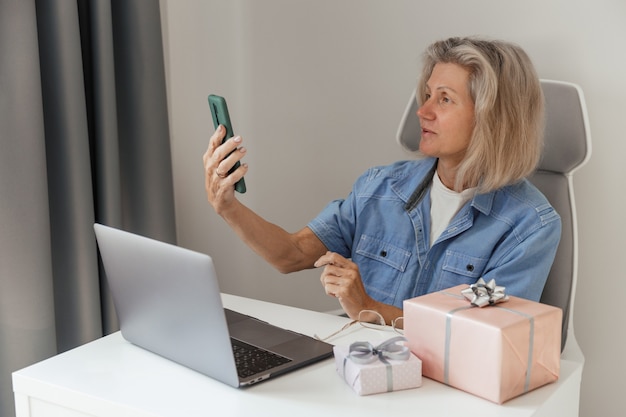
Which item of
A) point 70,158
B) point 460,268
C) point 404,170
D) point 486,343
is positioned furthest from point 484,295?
point 70,158

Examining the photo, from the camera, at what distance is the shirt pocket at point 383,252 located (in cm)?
181

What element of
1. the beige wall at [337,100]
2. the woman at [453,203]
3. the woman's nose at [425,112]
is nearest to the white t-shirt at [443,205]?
the woman at [453,203]

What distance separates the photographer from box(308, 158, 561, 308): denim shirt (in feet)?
5.37

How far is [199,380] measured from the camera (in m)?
1.23

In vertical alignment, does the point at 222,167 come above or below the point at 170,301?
above

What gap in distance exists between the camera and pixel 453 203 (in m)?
1.80

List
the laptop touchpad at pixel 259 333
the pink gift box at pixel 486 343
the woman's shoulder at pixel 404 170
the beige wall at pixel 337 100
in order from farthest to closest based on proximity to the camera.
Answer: the beige wall at pixel 337 100 → the woman's shoulder at pixel 404 170 → the laptop touchpad at pixel 259 333 → the pink gift box at pixel 486 343

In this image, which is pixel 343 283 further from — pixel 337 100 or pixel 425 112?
pixel 337 100

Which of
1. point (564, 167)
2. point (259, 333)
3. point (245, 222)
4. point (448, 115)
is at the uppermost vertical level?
point (448, 115)

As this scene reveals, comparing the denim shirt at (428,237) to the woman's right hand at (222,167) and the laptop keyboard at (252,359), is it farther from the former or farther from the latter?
the laptop keyboard at (252,359)

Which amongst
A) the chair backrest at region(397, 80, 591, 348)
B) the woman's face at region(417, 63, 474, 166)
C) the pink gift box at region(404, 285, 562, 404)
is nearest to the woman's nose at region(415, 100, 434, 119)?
the woman's face at region(417, 63, 474, 166)

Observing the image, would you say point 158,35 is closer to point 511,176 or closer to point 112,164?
point 112,164

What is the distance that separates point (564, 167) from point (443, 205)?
0.29 m

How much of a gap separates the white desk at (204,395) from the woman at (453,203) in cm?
37
